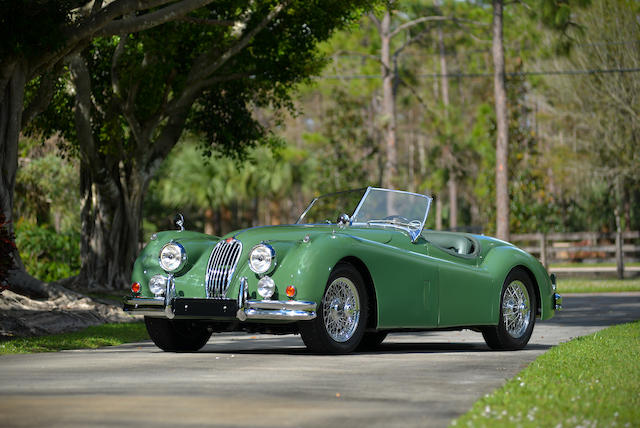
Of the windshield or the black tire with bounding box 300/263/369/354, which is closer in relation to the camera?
the black tire with bounding box 300/263/369/354

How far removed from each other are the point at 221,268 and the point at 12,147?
7.46 meters

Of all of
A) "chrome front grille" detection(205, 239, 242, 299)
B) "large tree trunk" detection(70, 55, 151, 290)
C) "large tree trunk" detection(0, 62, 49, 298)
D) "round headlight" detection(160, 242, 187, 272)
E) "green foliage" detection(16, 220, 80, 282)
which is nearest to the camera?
"chrome front grille" detection(205, 239, 242, 299)

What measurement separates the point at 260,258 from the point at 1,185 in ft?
25.4

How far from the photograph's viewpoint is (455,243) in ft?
39.4

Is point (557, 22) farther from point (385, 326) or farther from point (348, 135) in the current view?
point (385, 326)

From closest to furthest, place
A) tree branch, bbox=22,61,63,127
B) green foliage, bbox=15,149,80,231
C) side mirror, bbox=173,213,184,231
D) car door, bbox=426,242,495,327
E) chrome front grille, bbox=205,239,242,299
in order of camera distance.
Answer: chrome front grille, bbox=205,239,242,299
car door, bbox=426,242,495,327
side mirror, bbox=173,213,184,231
tree branch, bbox=22,61,63,127
green foliage, bbox=15,149,80,231

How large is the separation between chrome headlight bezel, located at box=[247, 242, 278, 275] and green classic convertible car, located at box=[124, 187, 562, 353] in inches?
0.5

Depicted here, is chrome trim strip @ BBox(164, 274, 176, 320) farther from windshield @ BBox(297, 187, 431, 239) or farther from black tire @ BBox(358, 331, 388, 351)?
black tire @ BBox(358, 331, 388, 351)

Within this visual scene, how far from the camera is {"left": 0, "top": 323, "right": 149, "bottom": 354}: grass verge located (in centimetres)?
1200

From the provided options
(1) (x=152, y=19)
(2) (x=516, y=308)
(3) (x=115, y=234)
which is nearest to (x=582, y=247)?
(3) (x=115, y=234)

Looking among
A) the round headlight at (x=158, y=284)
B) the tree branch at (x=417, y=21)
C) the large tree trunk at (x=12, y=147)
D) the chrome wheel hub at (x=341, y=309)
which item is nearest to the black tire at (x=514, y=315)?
the chrome wheel hub at (x=341, y=309)

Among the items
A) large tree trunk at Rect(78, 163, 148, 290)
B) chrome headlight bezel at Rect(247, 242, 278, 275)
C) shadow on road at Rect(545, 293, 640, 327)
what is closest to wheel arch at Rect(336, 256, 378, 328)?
chrome headlight bezel at Rect(247, 242, 278, 275)

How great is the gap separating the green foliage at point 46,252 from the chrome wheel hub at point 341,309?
A: 58.4 ft

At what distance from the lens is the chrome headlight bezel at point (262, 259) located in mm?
9805
